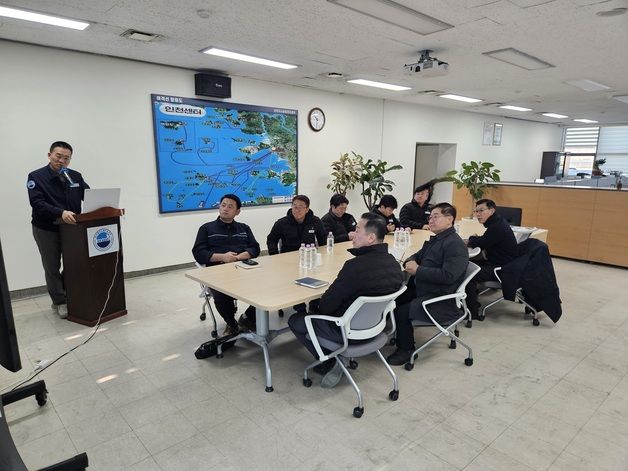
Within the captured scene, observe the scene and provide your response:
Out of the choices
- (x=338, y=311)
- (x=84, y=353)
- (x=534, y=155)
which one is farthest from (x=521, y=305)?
(x=534, y=155)

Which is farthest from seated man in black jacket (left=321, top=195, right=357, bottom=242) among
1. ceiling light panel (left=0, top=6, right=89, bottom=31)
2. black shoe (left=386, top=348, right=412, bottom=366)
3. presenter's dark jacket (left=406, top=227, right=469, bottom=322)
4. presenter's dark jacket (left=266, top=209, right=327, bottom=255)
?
ceiling light panel (left=0, top=6, right=89, bottom=31)

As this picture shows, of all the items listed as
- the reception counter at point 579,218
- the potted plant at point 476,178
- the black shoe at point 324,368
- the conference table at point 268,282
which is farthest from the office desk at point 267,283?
the reception counter at point 579,218

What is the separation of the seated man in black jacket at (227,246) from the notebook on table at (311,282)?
0.86 m

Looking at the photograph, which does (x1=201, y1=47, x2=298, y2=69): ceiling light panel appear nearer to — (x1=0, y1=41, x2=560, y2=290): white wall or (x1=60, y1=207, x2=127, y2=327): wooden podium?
(x1=0, y1=41, x2=560, y2=290): white wall

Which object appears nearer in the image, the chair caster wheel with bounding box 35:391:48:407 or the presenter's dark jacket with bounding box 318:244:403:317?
the presenter's dark jacket with bounding box 318:244:403:317

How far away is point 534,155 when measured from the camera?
12484 millimetres

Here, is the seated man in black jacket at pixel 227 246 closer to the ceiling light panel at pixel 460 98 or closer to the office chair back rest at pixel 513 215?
the office chair back rest at pixel 513 215

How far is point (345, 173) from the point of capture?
23.3 ft

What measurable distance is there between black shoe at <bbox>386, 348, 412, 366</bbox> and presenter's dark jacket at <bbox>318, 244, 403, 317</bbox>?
0.91 metres

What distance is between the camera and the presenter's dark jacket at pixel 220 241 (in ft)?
11.5

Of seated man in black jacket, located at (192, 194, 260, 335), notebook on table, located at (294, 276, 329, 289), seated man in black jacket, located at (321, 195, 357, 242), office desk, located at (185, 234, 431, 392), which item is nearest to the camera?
office desk, located at (185, 234, 431, 392)

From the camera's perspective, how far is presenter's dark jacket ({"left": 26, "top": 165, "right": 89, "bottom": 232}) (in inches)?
145

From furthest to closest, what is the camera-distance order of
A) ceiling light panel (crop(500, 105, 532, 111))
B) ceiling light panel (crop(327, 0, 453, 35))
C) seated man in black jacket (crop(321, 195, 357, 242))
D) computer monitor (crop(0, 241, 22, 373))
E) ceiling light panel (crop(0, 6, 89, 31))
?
1. ceiling light panel (crop(500, 105, 532, 111))
2. seated man in black jacket (crop(321, 195, 357, 242))
3. ceiling light panel (crop(0, 6, 89, 31))
4. ceiling light panel (crop(327, 0, 453, 35))
5. computer monitor (crop(0, 241, 22, 373))

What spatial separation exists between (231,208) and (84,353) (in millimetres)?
1711
